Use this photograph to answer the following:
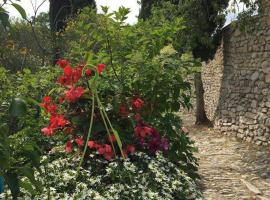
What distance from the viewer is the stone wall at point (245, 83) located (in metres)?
8.28

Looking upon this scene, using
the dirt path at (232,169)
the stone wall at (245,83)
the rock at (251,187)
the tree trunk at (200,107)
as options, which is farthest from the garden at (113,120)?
the tree trunk at (200,107)

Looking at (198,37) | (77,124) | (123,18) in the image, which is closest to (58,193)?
(77,124)

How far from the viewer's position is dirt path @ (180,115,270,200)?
5.30 m

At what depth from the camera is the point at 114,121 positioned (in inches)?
167

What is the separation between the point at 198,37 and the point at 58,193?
760cm

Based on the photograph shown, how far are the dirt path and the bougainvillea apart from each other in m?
1.34

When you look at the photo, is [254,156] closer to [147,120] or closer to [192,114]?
[147,120]

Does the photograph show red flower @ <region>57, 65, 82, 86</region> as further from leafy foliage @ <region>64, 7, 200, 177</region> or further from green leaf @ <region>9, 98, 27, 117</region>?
green leaf @ <region>9, 98, 27, 117</region>

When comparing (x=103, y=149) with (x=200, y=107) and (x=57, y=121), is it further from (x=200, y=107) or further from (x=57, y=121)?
(x=200, y=107)

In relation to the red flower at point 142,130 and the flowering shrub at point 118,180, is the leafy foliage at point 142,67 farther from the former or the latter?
the flowering shrub at point 118,180

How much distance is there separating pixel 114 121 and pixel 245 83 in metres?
5.73

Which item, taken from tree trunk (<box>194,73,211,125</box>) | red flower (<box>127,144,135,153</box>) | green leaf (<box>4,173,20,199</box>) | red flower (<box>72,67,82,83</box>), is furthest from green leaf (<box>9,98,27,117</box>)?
tree trunk (<box>194,73,211,125</box>)

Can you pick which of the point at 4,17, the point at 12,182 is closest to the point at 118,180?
the point at 12,182

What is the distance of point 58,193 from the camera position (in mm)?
3361
